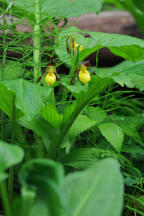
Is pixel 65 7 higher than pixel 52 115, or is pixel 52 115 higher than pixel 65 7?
pixel 65 7

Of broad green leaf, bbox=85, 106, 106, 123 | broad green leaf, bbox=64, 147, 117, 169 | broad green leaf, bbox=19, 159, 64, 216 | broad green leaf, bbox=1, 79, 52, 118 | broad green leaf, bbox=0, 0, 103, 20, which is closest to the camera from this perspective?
broad green leaf, bbox=19, 159, 64, 216

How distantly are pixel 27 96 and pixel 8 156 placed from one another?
1.14 feet

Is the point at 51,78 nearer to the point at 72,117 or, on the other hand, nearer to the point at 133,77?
the point at 72,117

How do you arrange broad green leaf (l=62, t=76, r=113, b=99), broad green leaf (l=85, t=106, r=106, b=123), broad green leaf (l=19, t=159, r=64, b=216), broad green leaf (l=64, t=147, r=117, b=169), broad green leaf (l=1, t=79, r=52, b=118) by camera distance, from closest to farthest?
1. broad green leaf (l=19, t=159, r=64, b=216)
2. broad green leaf (l=1, t=79, r=52, b=118)
3. broad green leaf (l=62, t=76, r=113, b=99)
4. broad green leaf (l=64, t=147, r=117, b=169)
5. broad green leaf (l=85, t=106, r=106, b=123)

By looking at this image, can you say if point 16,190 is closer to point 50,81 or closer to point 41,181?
point 50,81

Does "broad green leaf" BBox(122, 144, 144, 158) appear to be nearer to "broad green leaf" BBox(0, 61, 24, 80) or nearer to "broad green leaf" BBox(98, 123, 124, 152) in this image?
"broad green leaf" BBox(98, 123, 124, 152)

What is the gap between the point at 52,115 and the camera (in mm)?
1048

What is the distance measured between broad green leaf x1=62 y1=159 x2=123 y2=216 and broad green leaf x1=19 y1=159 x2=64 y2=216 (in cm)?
5

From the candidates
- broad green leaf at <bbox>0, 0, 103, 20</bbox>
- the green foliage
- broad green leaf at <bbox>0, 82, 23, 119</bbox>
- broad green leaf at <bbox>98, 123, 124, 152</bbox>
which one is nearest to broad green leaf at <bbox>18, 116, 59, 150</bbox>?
the green foliage

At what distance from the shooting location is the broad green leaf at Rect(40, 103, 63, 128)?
103 centimetres

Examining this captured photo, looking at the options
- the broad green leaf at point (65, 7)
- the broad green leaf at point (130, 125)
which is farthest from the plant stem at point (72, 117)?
the broad green leaf at point (65, 7)

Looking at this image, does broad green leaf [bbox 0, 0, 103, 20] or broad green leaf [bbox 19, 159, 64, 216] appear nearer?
broad green leaf [bbox 19, 159, 64, 216]

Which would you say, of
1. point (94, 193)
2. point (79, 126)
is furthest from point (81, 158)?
point (94, 193)

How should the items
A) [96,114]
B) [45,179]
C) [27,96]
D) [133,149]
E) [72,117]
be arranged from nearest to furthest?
[45,179] < [27,96] < [72,117] < [96,114] < [133,149]
